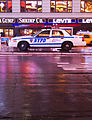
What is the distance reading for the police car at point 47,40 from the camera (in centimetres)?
2473

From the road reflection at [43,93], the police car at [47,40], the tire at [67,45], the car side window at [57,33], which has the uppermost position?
the car side window at [57,33]

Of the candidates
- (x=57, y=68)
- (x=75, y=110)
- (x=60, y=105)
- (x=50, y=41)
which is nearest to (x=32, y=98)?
(x=60, y=105)

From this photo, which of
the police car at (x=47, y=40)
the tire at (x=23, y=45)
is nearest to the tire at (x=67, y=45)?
the police car at (x=47, y=40)

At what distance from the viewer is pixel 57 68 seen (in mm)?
14742

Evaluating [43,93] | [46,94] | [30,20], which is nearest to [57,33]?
[30,20]

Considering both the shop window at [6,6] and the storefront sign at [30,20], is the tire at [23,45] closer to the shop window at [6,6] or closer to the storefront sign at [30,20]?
the storefront sign at [30,20]

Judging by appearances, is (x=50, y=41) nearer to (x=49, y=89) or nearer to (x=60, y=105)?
(x=49, y=89)

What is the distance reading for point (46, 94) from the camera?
8.90 meters

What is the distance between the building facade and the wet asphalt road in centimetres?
2657

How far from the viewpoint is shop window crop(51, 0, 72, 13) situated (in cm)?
4038

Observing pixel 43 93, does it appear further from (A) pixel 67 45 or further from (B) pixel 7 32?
(B) pixel 7 32

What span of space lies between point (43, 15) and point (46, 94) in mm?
32001

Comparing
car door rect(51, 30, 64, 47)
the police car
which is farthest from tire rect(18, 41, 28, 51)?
car door rect(51, 30, 64, 47)

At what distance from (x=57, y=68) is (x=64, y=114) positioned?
791 centimetres
